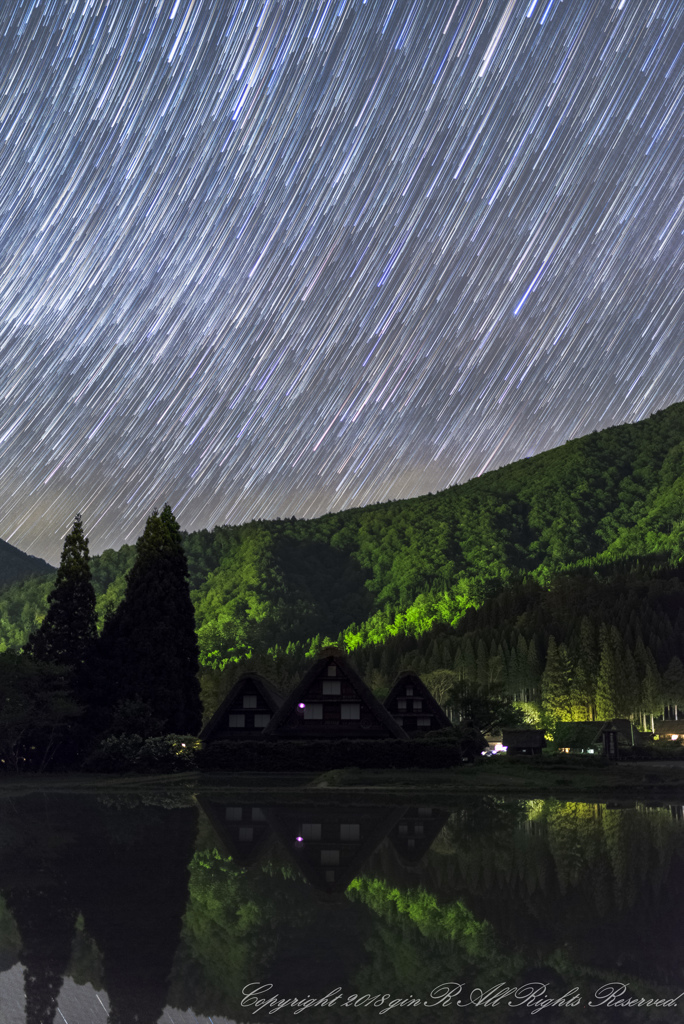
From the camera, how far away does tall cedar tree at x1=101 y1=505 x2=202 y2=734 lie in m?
50.5

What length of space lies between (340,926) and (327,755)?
1356 inches

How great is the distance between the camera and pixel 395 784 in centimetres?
3962

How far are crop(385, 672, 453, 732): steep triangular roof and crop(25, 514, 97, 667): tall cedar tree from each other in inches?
943

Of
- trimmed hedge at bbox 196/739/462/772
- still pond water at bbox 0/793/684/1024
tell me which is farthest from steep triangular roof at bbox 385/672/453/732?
still pond water at bbox 0/793/684/1024

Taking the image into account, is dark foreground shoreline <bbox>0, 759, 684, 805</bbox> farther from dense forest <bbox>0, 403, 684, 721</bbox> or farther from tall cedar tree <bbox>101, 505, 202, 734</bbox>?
dense forest <bbox>0, 403, 684, 721</bbox>

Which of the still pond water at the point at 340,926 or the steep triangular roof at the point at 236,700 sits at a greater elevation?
the steep triangular roof at the point at 236,700

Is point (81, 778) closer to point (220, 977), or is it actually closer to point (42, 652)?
point (42, 652)

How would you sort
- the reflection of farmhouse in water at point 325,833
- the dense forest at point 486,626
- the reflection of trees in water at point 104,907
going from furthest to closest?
1. the dense forest at point 486,626
2. the reflection of farmhouse in water at point 325,833
3. the reflection of trees in water at point 104,907

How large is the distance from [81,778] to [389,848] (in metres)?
28.6

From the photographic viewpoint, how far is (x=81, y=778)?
44.0 m

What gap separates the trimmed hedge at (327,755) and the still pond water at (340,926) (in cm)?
2238

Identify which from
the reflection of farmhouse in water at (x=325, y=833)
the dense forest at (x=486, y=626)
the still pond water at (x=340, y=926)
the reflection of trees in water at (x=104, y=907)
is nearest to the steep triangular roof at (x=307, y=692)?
the dense forest at (x=486, y=626)

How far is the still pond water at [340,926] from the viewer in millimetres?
8977

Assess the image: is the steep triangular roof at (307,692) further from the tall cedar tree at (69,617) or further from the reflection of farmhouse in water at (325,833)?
the reflection of farmhouse in water at (325,833)
